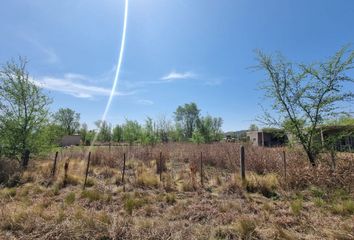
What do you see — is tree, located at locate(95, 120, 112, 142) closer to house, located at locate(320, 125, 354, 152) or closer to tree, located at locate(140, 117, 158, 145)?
tree, located at locate(140, 117, 158, 145)

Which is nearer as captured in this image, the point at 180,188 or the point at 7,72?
the point at 180,188

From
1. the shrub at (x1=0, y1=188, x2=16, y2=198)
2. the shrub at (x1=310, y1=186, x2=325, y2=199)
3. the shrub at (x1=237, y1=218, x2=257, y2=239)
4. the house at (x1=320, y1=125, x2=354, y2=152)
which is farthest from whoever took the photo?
the house at (x1=320, y1=125, x2=354, y2=152)

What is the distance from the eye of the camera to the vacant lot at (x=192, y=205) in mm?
4086

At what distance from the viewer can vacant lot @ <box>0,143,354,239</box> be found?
13.4 feet

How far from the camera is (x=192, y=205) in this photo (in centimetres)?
579

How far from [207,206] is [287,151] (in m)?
5.37

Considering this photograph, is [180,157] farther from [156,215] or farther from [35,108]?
[156,215]

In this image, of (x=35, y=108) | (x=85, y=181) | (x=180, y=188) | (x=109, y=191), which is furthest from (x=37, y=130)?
(x=180, y=188)

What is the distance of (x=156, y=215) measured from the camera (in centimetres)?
522

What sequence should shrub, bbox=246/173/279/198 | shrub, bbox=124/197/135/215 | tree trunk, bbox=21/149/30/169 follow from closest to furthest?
shrub, bbox=124/197/135/215 < shrub, bbox=246/173/279/198 < tree trunk, bbox=21/149/30/169

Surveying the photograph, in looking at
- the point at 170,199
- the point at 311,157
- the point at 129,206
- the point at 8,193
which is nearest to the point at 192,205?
the point at 170,199

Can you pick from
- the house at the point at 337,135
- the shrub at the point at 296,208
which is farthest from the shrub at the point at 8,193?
the house at the point at 337,135

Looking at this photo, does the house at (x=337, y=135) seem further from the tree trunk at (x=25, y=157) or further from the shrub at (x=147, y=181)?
the tree trunk at (x=25, y=157)

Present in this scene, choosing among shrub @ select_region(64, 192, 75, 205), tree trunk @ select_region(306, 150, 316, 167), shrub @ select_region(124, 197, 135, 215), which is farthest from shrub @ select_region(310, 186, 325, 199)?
shrub @ select_region(64, 192, 75, 205)
